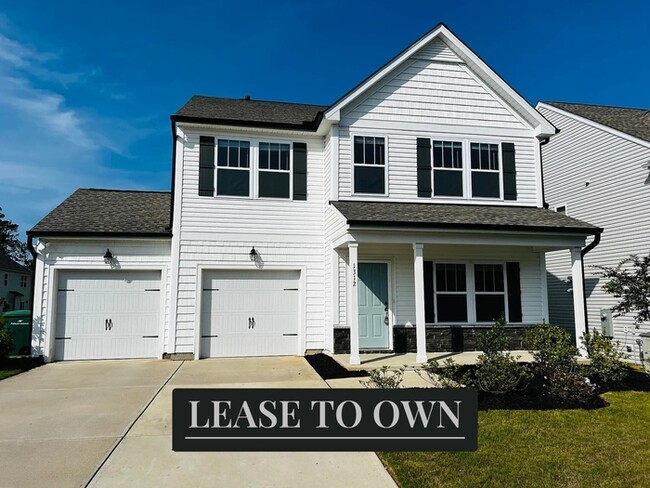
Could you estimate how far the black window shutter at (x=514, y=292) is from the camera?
37.8 feet

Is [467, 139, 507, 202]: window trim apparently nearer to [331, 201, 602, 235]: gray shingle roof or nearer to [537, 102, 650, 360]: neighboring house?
[331, 201, 602, 235]: gray shingle roof

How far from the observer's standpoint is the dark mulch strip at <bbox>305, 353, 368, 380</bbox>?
8.23 m

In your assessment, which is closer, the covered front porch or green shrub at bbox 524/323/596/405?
green shrub at bbox 524/323/596/405

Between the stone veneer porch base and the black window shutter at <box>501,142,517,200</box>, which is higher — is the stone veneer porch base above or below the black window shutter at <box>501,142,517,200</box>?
below

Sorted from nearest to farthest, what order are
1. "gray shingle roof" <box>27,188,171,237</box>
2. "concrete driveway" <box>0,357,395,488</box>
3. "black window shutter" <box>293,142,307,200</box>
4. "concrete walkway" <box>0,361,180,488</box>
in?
"concrete driveway" <box>0,357,395,488</box>, "concrete walkway" <box>0,361,180,488</box>, "gray shingle roof" <box>27,188,171,237</box>, "black window shutter" <box>293,142,307,200</box>

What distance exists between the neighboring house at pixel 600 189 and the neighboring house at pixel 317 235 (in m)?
2.94

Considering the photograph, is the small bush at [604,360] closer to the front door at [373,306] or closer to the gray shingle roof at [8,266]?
the front door at [373,306]

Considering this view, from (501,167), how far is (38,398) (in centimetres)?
1134

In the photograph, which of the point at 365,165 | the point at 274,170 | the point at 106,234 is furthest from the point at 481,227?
the point at 106,234

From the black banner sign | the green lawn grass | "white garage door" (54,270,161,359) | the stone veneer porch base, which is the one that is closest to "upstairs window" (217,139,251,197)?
"white garage door" (54,270,161,359)

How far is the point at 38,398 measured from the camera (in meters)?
6.93

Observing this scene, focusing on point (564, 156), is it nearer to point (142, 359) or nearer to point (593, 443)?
point (593, 443)

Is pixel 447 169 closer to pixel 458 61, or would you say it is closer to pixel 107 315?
pixel 458 61

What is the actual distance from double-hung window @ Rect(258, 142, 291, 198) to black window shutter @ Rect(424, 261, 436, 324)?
4.04 m
